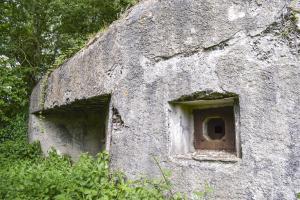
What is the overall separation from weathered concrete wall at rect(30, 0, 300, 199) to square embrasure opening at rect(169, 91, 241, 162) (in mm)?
78

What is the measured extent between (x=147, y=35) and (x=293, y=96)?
153 cm

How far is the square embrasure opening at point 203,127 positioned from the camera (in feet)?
8.87

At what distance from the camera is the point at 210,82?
2559 mm

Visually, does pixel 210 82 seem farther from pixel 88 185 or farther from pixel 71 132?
pixel 71 132

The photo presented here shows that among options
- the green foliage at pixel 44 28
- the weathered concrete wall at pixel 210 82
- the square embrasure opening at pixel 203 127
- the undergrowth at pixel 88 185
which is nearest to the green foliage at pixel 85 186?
the undergrowth at pixel 88 185

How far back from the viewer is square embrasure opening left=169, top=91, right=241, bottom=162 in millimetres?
2705

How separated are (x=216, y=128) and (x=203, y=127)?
0.41 feet

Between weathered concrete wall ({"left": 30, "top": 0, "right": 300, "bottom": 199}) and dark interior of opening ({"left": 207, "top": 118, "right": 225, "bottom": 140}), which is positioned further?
dark interior of opening ({"left": 207, "top": 118, "right": 225, "bottom": 140})

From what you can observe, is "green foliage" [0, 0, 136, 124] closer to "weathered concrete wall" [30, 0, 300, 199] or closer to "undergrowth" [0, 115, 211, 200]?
"undergrowth" [0, 115, 211, 200]

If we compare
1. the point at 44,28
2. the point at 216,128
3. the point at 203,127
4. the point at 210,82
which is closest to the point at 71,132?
the point at 44,28

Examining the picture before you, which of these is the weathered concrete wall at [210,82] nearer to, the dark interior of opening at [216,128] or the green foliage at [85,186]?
the green foliage at [85,186]

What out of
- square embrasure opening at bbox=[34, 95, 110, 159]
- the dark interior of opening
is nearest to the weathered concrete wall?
the dark interior of opening

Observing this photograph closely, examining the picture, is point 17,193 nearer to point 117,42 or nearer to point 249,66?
point 117,42

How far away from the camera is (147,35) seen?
123 inches
